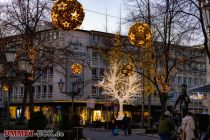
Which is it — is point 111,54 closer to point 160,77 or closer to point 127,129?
point 127,129

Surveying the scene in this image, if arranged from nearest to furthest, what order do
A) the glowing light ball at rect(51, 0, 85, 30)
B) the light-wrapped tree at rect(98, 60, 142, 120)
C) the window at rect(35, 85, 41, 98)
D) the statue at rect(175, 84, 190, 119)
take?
the glowing light ball at rect(51, 0, 85, 30)
the statue at rect(175, 84, 190, 119)
the light-wrapped tree at rect(98, 60, 142, 120)
the window at rect(35, 85, 41, 98)

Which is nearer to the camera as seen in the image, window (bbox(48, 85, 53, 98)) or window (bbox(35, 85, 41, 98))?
window (bbox(48, 85, 53, 98))

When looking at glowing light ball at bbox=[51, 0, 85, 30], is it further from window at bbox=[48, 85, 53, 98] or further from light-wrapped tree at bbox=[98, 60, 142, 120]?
window at bbox=[48, 85, 53, 98]

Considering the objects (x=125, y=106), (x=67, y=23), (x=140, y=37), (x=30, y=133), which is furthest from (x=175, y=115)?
(x=125, y=106)

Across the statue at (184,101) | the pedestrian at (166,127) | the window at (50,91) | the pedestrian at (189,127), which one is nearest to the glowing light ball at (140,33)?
the pedestrian at (166,127)

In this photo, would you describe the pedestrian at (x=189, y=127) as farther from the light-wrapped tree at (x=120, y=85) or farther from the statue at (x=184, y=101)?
the light-wrapped tree at (x=120, y=85)

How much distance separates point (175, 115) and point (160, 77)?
7533 mm

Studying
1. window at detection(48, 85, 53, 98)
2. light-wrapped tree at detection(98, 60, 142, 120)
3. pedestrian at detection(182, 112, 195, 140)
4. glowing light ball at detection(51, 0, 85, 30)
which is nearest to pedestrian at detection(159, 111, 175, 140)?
pedestrian at detection(182, 112, 195, 140)

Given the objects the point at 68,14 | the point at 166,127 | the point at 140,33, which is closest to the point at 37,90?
the point at 140,33

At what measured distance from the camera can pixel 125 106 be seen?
7256 cm

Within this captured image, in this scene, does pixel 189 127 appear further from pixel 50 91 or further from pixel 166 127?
pixel 50 91

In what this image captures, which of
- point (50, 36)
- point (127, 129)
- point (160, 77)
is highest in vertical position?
point (50, 36)

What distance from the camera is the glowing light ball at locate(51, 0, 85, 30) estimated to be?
14242mm

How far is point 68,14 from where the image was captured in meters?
14.3
